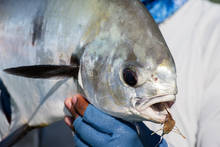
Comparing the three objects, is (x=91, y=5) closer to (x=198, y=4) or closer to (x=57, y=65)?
(x=57, y=65)

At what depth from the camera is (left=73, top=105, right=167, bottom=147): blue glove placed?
0.74 metres

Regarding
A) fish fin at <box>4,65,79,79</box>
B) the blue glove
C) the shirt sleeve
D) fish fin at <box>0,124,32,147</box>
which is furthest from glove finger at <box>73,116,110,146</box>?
the shirt sleeve

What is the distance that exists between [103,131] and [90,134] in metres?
0.04

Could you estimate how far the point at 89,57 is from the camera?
71 centimetres

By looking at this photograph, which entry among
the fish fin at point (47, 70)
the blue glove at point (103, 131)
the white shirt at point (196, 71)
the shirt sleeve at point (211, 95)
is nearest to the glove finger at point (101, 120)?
the blue glove at point (103, 131)

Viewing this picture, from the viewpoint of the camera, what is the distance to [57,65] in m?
0.72

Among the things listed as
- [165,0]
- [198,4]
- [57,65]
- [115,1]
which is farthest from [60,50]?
[198,4]

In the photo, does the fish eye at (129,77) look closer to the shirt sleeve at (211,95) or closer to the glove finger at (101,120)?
the glove finger at (101,120)

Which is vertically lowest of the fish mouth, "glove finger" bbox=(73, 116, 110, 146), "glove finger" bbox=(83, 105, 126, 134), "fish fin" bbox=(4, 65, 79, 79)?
"glove finger" bbox=(73, 116, 110, 146)

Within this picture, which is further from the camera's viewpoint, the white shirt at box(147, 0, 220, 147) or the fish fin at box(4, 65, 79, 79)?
the white shirt at box(147, 0, 220, 147)

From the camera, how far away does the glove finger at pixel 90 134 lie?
77 cm

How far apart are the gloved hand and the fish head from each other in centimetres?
3

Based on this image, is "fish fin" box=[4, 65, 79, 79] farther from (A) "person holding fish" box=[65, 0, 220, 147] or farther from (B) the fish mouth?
(B) the fish mouth

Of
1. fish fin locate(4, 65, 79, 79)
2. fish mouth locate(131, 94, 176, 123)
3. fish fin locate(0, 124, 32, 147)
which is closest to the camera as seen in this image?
fish mouth locate(131, 94, 176, 123)
